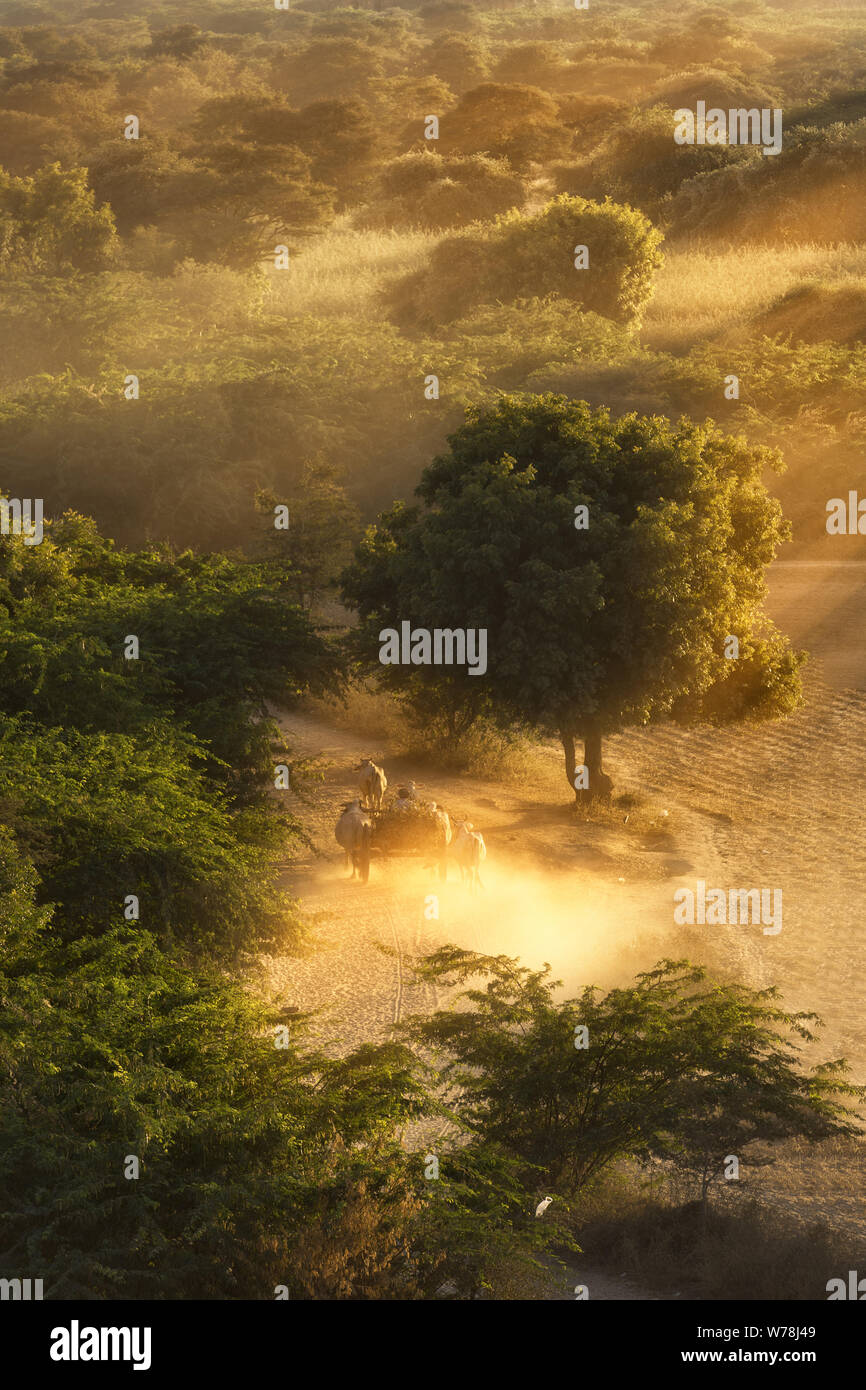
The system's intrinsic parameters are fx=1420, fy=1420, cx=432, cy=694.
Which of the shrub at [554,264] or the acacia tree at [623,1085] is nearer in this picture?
the acacia tree at [623,1085]

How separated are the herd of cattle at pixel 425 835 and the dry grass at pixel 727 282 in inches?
1503

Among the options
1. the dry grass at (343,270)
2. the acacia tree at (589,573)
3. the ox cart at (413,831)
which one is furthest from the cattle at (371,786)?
the dry grass at (343,270)

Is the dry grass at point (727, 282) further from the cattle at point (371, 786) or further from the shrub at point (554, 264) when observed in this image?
the cattle at point (371, 786)

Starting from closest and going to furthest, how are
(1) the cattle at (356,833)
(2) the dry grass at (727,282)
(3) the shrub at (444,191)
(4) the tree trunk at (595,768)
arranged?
(1) the cattle at (356,833), (4) the tree trunk at (595,768), (2) the dry grass at (727,282), (3) the shrub at (444,191)

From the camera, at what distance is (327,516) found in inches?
1452

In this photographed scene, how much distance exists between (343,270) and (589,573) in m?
48.9

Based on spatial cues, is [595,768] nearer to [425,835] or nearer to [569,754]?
[569,754]

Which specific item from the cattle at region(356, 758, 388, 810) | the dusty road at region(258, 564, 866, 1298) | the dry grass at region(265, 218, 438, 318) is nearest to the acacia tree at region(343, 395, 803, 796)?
the dusty road at region(258, 564, 866, 1298)

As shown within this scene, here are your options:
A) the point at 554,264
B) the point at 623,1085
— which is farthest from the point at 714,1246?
the point at 554,264

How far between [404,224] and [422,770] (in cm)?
5355

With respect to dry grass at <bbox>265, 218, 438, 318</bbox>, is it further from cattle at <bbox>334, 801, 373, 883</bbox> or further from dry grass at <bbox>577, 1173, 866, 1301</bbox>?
dry grass at <bbox>577, 1173, 866, 1301</bbox>

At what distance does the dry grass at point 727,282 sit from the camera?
56.7 m

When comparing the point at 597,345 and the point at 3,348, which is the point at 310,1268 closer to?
the point at 597,345

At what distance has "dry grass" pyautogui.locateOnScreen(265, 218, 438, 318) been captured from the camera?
2511 inches
